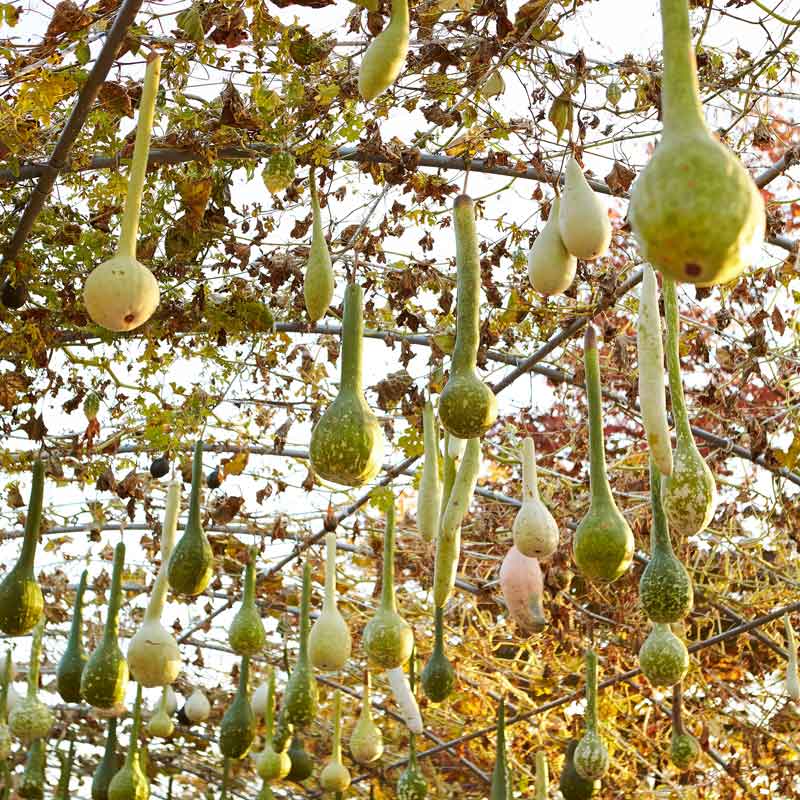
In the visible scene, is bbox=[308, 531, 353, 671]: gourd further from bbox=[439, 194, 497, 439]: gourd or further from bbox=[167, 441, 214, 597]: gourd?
bbox=[439, 194, 497, 439]: gourd

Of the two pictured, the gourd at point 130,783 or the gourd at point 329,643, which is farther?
the gourd at point 130,783

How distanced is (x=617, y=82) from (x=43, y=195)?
1.76 m

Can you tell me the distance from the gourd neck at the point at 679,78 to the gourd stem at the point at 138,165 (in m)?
0.60

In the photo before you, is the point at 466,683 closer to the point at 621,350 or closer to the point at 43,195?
the point at 621,350

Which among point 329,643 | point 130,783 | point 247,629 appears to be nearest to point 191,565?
point 329,643

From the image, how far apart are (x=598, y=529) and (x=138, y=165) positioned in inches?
32.7

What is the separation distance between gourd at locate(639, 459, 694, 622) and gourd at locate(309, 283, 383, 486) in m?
0.43

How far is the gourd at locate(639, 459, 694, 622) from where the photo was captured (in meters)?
1.66

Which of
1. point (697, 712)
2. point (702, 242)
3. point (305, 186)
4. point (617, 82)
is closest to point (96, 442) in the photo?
point (305, 186)

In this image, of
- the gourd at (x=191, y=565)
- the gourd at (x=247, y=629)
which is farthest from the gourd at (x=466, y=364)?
the gourd at (x=247, y=629)

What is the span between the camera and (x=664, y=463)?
124 centimetres

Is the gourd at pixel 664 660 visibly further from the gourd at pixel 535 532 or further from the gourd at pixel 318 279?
the gourd at pixel 318 279

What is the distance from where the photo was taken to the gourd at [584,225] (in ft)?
4.71

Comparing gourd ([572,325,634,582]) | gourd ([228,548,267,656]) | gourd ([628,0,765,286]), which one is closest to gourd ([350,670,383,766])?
gourd ([228,548,267,656])
